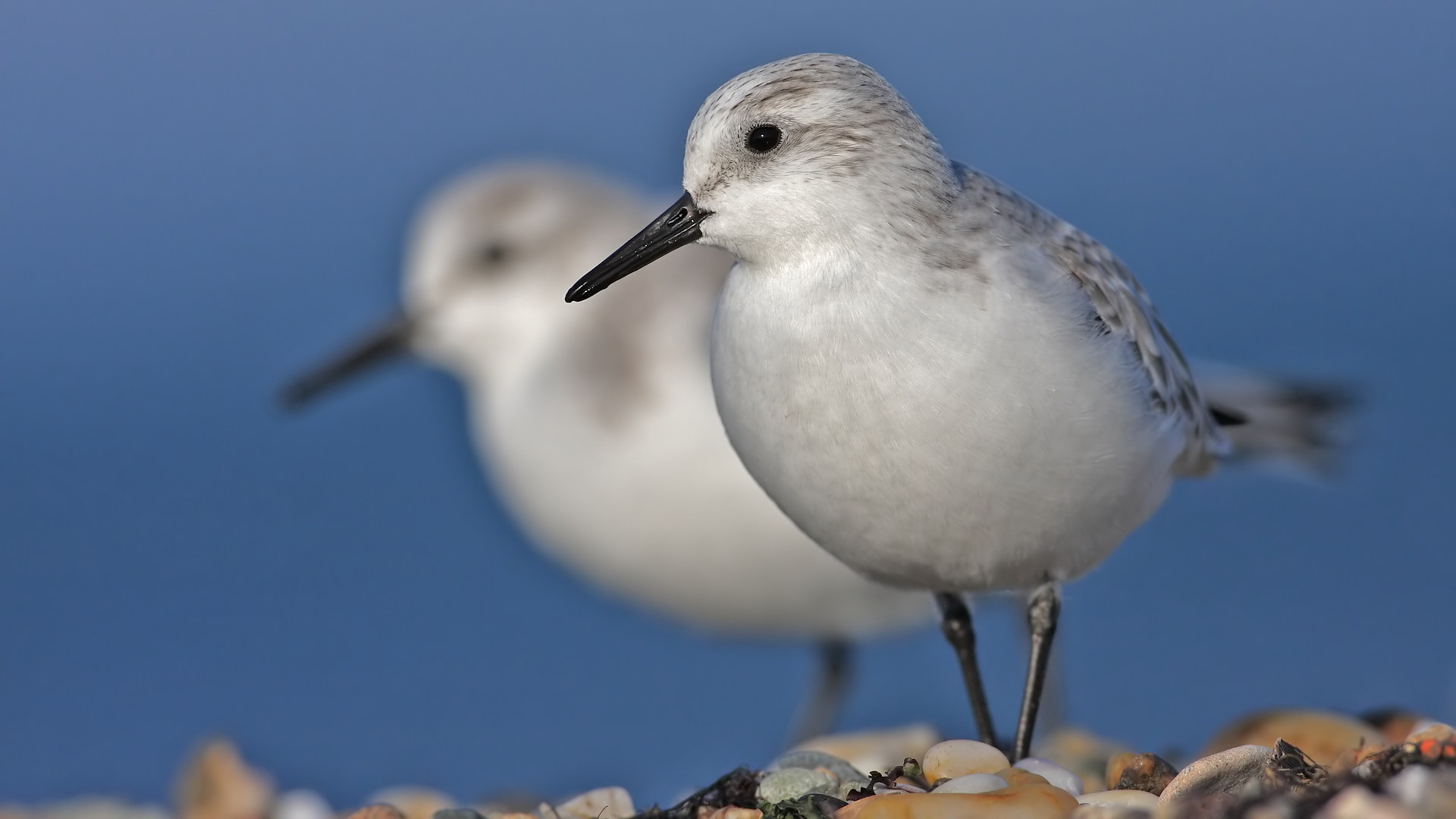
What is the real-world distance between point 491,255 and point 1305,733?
4.03m

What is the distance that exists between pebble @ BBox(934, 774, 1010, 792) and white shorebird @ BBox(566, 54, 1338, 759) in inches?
19.3

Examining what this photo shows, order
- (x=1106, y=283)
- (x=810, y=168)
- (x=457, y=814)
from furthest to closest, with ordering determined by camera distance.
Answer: (x=1106, y=283), (x=457, y=814), (x=810, y=168)

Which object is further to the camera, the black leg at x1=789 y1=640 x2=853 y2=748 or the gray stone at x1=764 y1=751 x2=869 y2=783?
the black leg at x1=789 y1=640 x2=853 y2=748

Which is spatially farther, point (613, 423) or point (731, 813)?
point (613, 423)

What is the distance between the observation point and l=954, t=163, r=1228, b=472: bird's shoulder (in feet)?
9.91

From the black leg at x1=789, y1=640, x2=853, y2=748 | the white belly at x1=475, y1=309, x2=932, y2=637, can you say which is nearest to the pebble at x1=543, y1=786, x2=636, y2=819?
the white belly at x1=475, y1=309, x2=932, y2=637

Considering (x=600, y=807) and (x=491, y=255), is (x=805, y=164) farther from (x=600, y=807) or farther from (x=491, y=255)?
(x=491, y=255)

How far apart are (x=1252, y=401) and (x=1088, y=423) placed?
2.07 m

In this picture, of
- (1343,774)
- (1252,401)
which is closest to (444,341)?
(1252,401)

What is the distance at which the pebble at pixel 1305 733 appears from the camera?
10.6ft

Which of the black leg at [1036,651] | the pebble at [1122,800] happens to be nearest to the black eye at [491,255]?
the black leg at [1036,651]

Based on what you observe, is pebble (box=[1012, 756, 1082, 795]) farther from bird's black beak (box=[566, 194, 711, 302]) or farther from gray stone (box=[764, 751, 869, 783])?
bird's black beak (box=[566, 194, 711, 302])

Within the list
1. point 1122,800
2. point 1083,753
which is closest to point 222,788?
point 1083,753

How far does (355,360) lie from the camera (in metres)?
6.73
